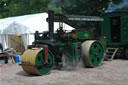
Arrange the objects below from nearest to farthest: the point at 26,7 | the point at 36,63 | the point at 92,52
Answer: the point at 36,63
the point at 92,52
the point at 26,7

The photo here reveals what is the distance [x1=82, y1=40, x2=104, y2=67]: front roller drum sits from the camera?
8.76 meters

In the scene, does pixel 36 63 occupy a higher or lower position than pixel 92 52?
lower

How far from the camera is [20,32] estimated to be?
563 inches

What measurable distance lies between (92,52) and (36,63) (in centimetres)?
263

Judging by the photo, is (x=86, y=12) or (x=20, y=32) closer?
(x=20, y=32)

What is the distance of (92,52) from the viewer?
9.02 m

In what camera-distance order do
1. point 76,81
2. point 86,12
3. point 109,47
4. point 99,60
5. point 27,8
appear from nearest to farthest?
1. point 76,81
2. point 99,60
3. point 109,47
4. point 86,12
5. point 27,8

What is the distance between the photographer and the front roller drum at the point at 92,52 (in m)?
8.76

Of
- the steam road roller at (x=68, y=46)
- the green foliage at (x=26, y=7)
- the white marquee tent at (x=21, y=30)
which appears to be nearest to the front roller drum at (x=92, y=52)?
the steam road roller at (x=68, y=46)

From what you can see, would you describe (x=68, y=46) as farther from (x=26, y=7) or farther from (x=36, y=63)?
(x=26, y=7)

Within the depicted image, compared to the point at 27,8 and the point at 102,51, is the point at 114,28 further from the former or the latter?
the point at 27,8

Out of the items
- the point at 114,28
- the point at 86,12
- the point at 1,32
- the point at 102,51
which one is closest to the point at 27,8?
the point at 86,12

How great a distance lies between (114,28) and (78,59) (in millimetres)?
5000

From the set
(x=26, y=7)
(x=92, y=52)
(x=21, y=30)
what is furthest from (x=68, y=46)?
(x=26, y=7)
